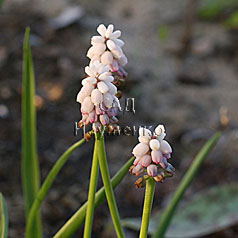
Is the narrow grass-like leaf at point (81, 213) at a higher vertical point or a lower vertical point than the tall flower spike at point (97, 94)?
lower

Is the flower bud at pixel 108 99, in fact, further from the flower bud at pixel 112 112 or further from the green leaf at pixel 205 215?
the green leaf at pixel 205 215

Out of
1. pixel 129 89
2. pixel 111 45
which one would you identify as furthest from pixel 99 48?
pixel 129 89

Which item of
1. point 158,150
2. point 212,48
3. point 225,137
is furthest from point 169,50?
point 158,150

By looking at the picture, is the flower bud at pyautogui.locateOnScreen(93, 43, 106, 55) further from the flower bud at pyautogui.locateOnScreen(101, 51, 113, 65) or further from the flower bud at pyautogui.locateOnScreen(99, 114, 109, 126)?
the flower bud at pyautogui.locateOnScreen(99, 114, 109, 126)

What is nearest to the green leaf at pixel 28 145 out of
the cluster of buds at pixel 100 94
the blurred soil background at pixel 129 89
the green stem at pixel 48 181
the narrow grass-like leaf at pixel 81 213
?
the green stem at pixel 48 181

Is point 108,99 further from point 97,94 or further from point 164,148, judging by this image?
point 164,148

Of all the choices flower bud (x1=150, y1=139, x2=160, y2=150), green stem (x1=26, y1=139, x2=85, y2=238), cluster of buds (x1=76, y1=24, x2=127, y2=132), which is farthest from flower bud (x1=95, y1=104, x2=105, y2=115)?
green stem (x1=26, y1=139, x2=85, y2=238)
